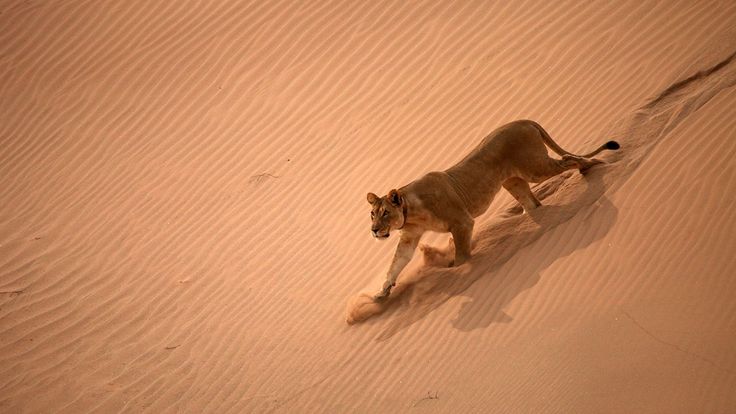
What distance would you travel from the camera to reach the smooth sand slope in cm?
612

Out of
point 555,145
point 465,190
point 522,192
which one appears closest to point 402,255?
point 465,190

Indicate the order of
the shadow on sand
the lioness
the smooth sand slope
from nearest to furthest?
the smooth sand slope
the lioness
the shadow on sand

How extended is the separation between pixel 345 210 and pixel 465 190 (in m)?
2.86

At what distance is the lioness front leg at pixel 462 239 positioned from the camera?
679cm

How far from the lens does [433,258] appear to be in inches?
298

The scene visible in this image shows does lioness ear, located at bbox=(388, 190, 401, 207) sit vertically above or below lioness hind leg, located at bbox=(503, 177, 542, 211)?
above

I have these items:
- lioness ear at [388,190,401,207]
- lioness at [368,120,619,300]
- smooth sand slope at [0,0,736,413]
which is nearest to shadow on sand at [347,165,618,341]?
smooth sand slope at [0,0,736,413]

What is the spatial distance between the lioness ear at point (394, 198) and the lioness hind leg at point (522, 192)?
153 centimetres

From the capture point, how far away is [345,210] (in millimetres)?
9414

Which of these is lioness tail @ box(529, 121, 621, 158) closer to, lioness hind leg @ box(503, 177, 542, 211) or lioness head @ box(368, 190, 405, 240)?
lioness hind leg @ box(503, 177, 542, 211)

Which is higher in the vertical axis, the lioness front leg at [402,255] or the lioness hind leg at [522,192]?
the lioness front leg at [402,255]

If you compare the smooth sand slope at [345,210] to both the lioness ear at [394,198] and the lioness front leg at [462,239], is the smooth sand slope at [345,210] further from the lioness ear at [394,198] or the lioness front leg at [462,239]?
the lioness ear at [394,198]

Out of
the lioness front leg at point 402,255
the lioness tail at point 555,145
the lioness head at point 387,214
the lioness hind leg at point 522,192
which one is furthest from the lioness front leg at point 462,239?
the lioness tail at point 555,145

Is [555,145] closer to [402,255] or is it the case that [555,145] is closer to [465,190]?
[465,190]
